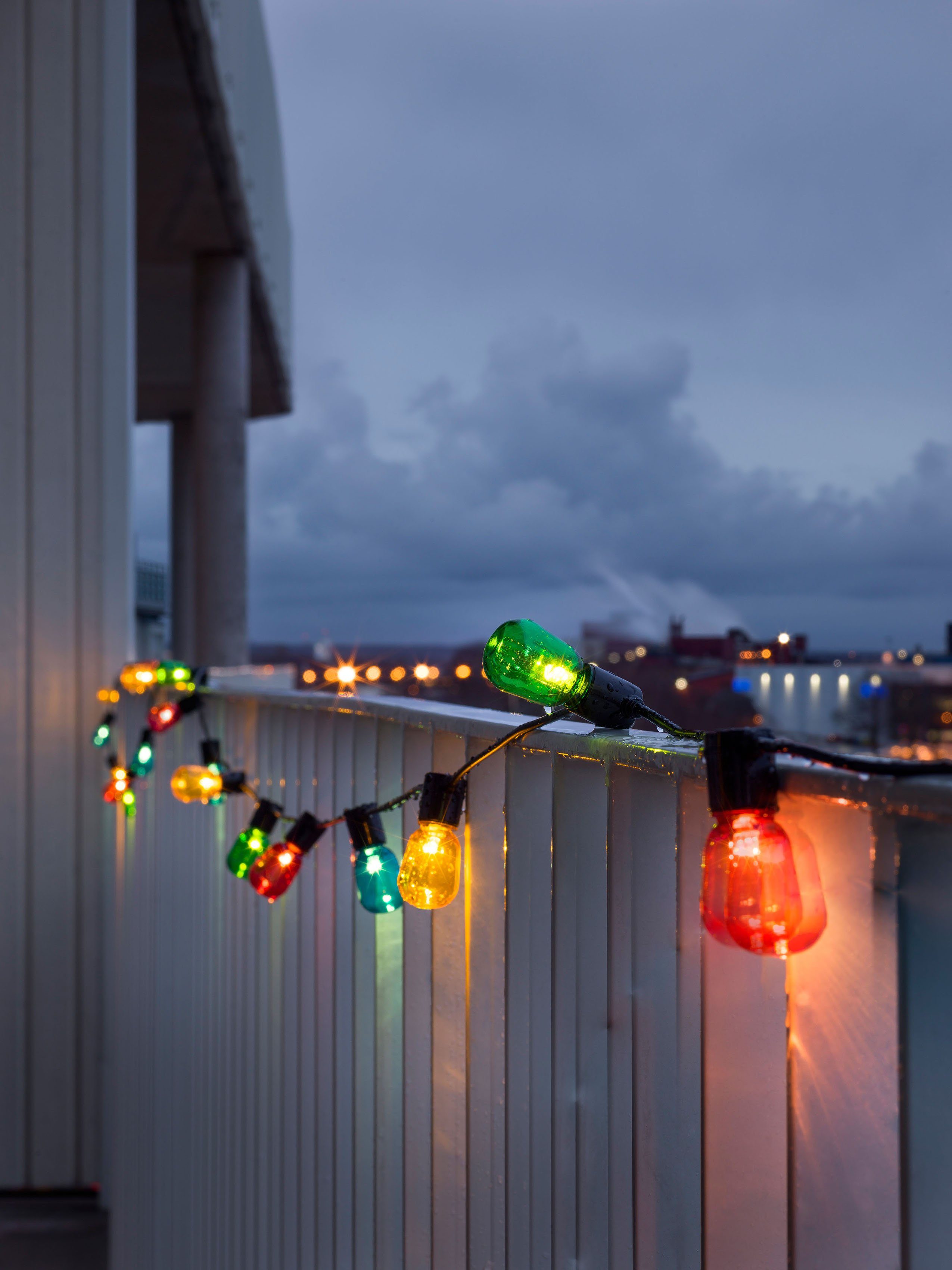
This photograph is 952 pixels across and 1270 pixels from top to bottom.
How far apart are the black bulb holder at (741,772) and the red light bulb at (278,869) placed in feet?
3.22

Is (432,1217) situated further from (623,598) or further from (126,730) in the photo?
(126,730)

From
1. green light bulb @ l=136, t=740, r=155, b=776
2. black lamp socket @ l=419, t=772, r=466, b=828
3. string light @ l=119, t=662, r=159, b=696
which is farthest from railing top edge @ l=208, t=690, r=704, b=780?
string light @ l=119, t=662, r=159, b=696

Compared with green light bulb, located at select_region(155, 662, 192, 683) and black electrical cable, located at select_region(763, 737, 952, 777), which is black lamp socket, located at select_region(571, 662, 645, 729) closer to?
black electrical cable, located at select_region(763, 737, 952, 777)

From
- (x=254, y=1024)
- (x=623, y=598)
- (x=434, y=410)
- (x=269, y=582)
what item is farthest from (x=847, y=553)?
(x=434, y=410)

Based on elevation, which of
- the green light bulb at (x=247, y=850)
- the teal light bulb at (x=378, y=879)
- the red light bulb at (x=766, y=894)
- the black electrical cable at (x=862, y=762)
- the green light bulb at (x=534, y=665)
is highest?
the green light bulb at (x=534, y=665)

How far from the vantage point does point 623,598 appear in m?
2.39

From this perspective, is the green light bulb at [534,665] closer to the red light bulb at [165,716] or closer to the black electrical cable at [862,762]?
the black electrical cable at [862,762]

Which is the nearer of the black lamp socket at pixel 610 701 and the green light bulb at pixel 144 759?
the black lamp socket at pixel 610 701

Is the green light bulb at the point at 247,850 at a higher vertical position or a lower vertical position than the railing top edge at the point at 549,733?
lower

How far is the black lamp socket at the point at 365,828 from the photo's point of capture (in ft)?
4.06

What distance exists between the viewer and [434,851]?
965mm

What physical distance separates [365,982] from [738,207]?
13.4ft

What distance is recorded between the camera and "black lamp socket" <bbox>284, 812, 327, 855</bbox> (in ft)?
4.78

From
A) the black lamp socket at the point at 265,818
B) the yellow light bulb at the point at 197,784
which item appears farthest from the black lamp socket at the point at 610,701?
the yellow light bulb at the point at 197,784
